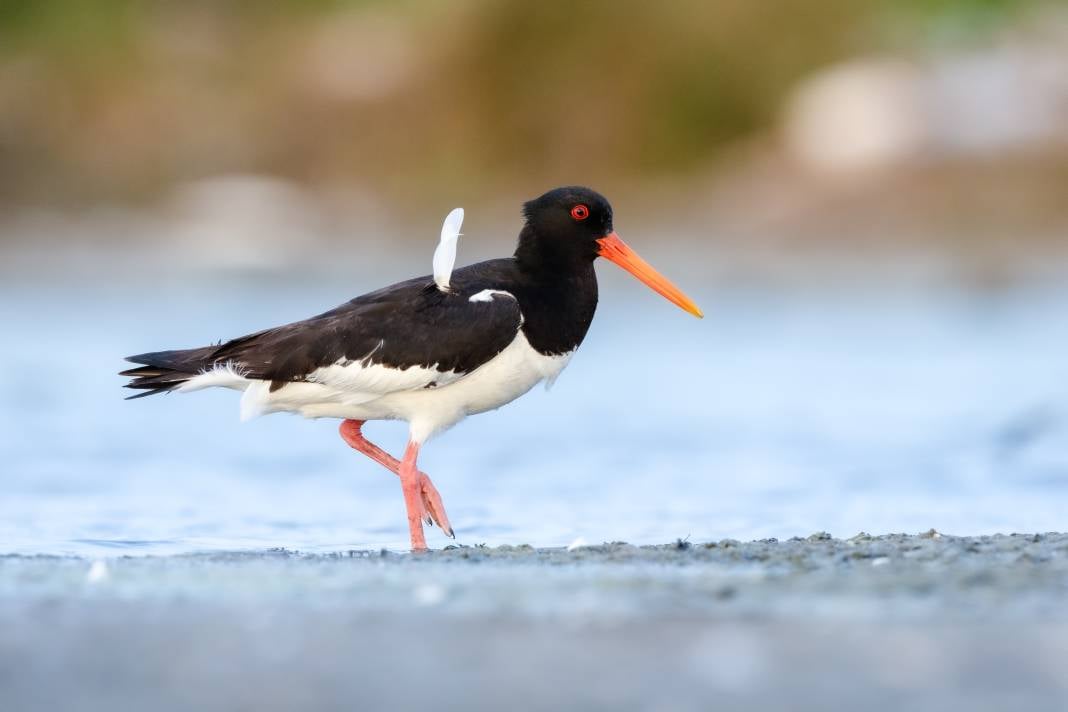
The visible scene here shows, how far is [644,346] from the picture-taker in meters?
16.7

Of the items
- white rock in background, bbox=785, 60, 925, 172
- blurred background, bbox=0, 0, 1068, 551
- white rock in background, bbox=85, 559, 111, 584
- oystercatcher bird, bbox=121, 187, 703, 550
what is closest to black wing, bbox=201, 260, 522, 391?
oystercatcher bird, bbox=121, 187, 703, 550

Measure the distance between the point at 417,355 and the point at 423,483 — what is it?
2.33 ft

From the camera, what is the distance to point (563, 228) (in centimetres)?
762

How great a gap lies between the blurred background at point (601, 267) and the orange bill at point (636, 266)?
3.59 ft

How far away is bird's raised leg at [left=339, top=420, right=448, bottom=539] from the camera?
740 centimetres

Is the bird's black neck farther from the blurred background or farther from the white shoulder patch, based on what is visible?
the blurred background

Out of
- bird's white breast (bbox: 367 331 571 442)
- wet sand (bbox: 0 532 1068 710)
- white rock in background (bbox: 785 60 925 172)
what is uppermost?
white rock in background (bbox: 785 60 925 172)

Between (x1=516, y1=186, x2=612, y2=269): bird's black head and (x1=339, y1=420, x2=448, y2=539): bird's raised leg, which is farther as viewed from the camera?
(x1=516, y1=186, x2=612, y2=269): bird's black head

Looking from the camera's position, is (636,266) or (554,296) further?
(636,266)

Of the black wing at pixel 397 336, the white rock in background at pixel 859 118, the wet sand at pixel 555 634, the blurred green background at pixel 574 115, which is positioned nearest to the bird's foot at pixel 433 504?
the black wing at pixel 397 336

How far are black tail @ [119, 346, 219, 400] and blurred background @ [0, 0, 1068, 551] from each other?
0.75 meters

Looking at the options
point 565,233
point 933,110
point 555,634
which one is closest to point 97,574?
point 555,634

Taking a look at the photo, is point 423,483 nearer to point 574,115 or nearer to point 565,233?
point 565,233

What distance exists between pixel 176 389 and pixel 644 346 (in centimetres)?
975
